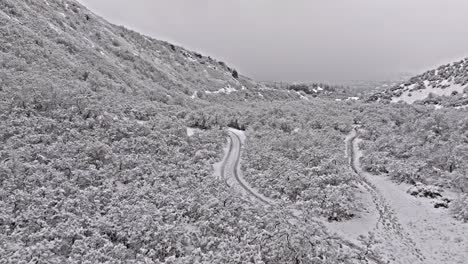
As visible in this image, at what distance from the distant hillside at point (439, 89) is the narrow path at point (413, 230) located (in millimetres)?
31683

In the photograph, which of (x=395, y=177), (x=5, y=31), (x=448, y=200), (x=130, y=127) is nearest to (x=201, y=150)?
(x=130, y=127)

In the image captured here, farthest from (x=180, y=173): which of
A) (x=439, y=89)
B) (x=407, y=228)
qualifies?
(x=439, y=89)

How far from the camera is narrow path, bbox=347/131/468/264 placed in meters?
17.7

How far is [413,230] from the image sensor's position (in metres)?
20.1

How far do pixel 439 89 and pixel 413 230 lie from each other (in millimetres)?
49103

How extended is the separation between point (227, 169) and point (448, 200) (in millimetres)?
15419

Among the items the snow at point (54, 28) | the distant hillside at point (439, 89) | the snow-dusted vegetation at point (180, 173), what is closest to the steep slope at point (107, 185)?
the snow-dusted vegetation at point (180, 173)

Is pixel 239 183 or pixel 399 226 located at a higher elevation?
pixel 399 226

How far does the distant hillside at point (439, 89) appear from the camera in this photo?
5369 cm

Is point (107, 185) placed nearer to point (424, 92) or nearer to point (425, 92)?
point (425, 92)

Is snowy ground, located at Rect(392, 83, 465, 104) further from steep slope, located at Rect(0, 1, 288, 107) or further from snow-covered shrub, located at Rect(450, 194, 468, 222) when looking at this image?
snow-covered shrub, located at Rect(450, 194, 468, 222)

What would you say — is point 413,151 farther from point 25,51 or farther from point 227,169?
point 25,51

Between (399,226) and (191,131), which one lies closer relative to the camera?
(399,226)

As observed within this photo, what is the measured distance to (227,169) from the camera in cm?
3048
